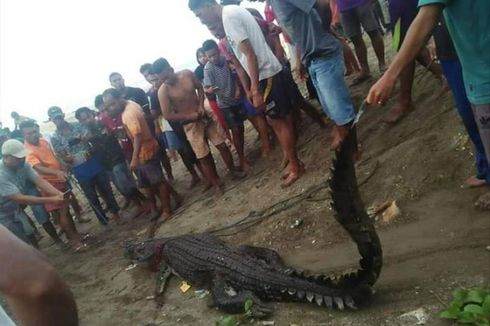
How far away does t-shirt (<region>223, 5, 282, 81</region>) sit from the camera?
461cm

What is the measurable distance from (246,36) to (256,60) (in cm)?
28

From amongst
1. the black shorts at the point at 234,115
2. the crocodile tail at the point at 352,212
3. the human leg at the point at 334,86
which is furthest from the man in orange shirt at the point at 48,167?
the crocodile tail at the point at 352,212

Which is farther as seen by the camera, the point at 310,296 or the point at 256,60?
the point at 256,60

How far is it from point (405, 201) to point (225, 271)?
1685 mm

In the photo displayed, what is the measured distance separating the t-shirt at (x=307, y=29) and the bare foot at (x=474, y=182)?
67.3 inches

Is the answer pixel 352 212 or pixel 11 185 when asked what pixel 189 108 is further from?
pixel 352 212

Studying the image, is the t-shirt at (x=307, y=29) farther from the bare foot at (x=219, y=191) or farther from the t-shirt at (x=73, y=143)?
the t-shirt at (x=73, y=143)

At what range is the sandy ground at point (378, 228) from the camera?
109 inches

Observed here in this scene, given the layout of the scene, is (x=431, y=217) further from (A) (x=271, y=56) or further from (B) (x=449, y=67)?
(A) (x=271, y=56)

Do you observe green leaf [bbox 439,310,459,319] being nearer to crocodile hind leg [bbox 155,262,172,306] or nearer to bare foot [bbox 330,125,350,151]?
bare foot [bbox 330,125,350,151]

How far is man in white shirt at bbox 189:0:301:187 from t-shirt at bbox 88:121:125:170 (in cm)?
269

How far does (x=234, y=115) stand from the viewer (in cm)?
638

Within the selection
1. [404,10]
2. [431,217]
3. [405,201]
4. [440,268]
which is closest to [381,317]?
[440,268]

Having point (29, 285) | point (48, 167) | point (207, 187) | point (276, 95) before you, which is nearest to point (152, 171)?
point (207, 187)
